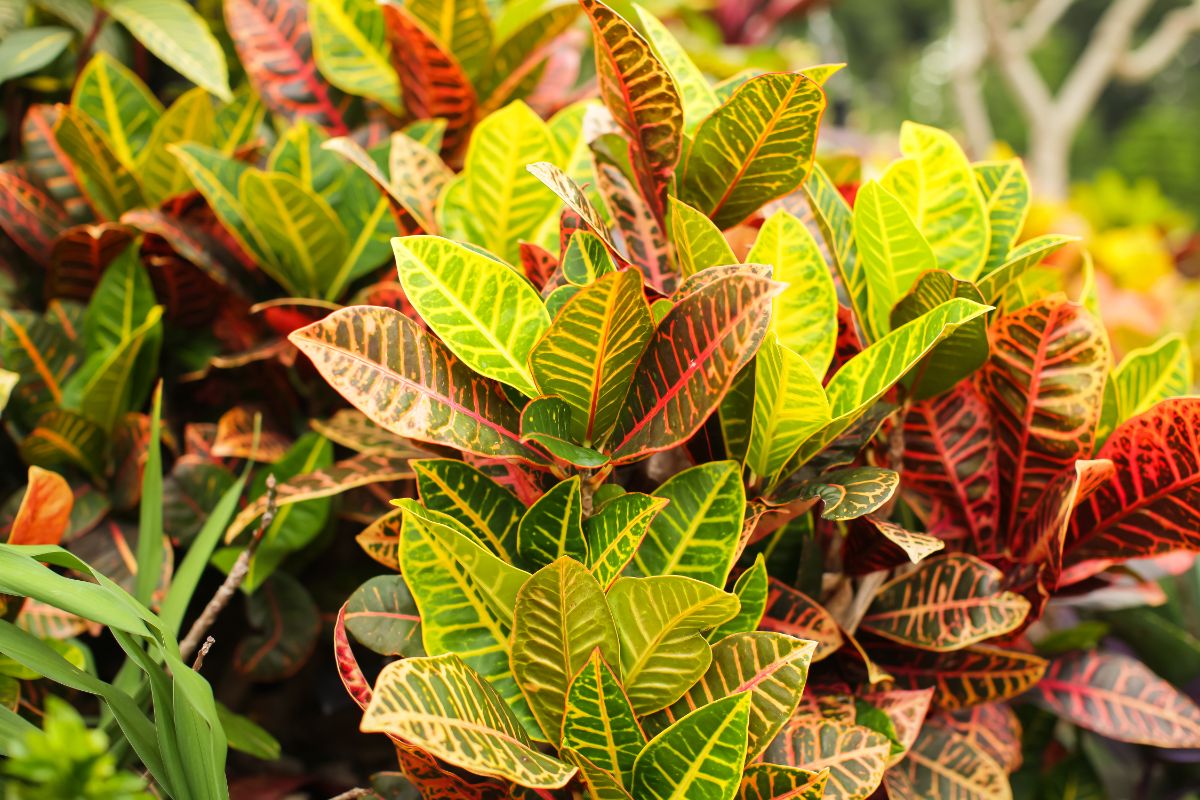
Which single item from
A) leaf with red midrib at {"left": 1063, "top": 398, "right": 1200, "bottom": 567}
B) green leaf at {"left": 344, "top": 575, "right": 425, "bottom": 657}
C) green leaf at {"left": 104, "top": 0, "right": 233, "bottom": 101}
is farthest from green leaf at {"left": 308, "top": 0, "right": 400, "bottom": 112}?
leaf with red midrib at {"left": 1063, "top": 398, "right": 1200, "bottom": 567}

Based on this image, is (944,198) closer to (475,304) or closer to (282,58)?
(475,304)

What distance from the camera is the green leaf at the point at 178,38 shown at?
109 centimetres

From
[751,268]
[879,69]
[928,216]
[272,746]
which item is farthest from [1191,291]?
[879,69]

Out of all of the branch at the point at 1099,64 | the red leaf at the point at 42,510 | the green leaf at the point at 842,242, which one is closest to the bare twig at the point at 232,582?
the red leaf at the point at 42,510

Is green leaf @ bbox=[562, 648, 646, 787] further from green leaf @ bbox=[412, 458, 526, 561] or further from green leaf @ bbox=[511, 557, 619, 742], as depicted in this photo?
green leaf @ bbox=[412, 458, 526, 561]

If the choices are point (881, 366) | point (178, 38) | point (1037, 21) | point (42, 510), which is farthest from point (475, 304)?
point (1037, 21)

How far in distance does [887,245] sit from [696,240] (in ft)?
0.54

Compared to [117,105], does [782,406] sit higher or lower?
lower

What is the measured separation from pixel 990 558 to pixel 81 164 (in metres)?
1.00

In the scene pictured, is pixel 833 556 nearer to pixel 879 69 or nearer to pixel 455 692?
pixel 455 692

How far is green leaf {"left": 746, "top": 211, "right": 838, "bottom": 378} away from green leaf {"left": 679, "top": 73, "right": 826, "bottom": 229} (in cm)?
5

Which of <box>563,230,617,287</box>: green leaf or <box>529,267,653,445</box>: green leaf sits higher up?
<box>563,230,617,287</box>: green leaf

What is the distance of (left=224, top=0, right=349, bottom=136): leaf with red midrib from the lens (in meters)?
1.10

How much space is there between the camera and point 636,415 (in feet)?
2.15
